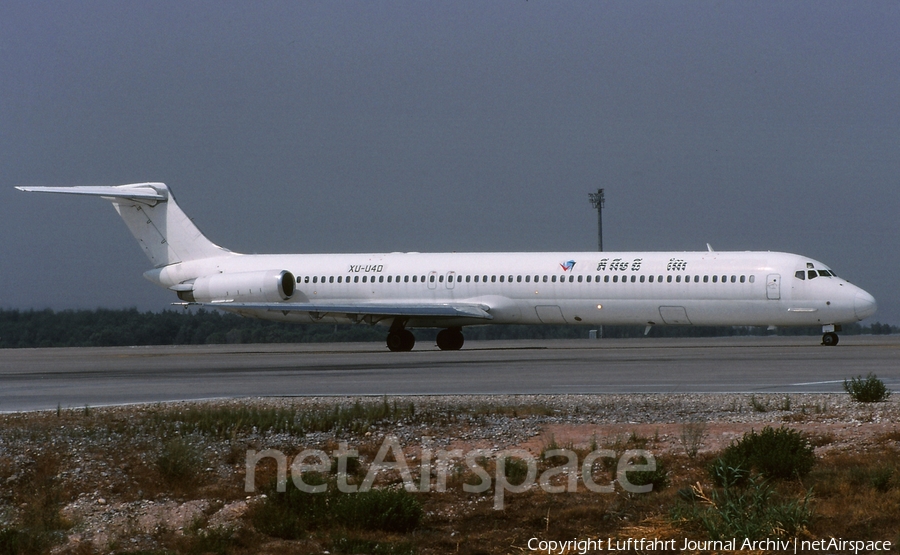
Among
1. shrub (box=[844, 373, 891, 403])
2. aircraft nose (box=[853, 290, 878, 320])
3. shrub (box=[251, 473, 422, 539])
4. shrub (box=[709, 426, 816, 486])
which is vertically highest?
aircraft nose (box=[853, 290, 878, 320])

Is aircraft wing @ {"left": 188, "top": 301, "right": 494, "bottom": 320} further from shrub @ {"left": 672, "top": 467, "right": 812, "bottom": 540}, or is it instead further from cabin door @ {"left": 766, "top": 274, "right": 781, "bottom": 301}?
shrub @ {"left": 672, "top": 467, "right": 812, "bottom": 540}

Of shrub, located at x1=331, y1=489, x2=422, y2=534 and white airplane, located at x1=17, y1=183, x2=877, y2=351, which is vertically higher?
white airplane, located at x1=17, y1=183, x2=877, y2=351

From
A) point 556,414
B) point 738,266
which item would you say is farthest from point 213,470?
point 738,266

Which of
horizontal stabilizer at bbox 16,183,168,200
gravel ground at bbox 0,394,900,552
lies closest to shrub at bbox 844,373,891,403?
gravel ground at bbox 0,394,900,552

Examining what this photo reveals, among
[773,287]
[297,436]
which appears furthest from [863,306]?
[297,436]

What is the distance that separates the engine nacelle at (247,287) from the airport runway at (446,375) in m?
7.25

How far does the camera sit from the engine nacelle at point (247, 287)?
40.2 metres

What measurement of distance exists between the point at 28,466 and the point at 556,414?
653 cm

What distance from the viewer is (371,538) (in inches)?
373

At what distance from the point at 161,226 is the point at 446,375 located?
23.9m

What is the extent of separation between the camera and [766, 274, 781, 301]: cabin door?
3375cm

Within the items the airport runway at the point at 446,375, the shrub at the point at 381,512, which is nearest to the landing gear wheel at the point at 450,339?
the airport runway at the point at 446,375

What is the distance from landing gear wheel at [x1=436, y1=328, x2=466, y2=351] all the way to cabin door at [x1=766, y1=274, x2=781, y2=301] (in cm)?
1056

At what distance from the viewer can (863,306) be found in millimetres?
33531
